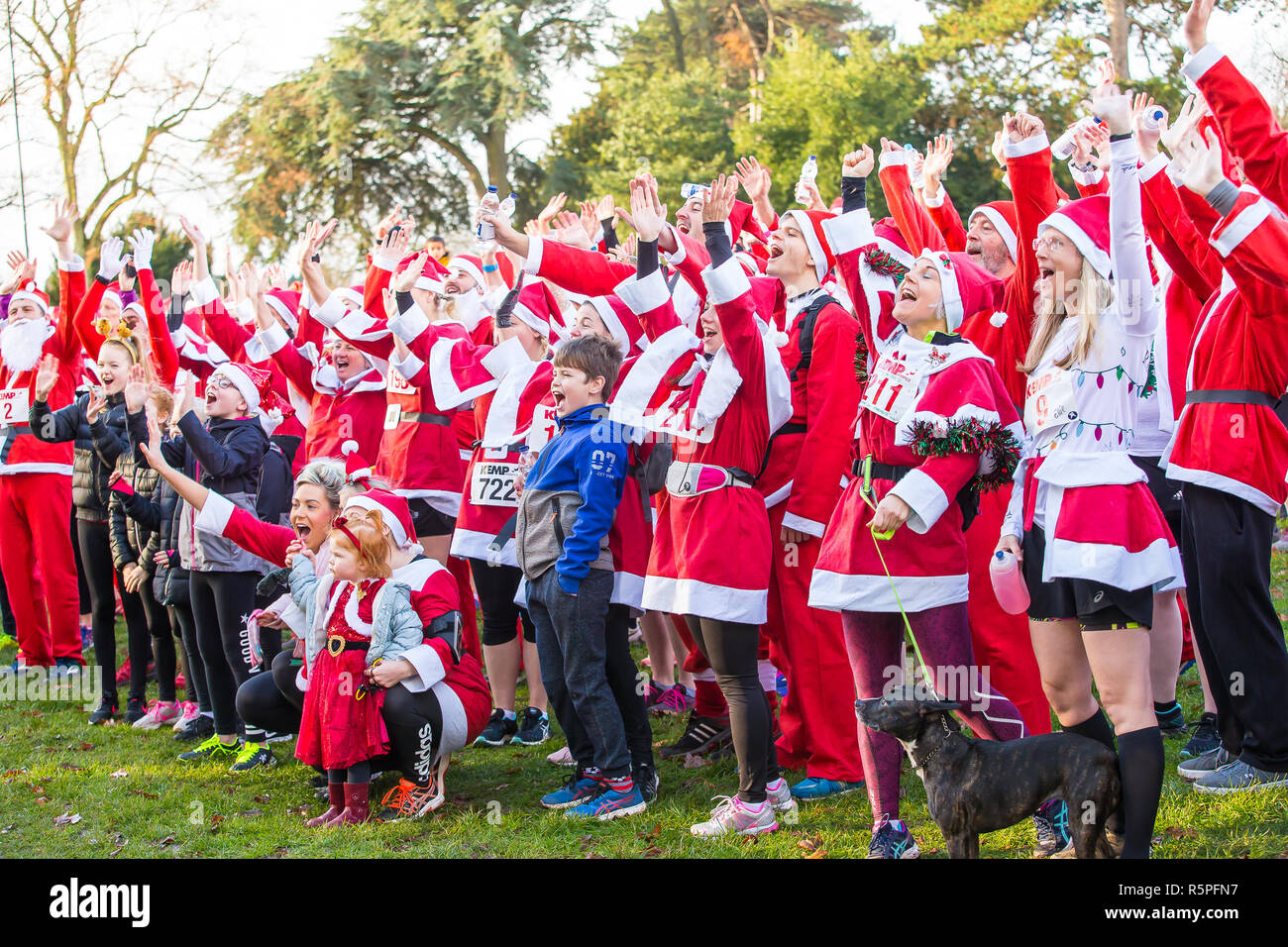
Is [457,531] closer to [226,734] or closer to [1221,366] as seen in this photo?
[226,734]

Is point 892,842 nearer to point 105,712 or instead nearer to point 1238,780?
point 1238,780

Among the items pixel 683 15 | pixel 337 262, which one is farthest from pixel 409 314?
pixel 683 15

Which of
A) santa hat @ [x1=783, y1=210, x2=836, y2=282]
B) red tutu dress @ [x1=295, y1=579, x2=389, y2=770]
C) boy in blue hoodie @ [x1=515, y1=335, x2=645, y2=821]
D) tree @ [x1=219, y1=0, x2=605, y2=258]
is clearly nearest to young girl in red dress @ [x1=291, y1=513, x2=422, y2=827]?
red tutu dress @ [x1=295, y1=579, x2=389, y2=770]

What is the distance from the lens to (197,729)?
250 inches

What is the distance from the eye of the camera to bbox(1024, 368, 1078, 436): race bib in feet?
11.9

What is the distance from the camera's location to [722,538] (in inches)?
172

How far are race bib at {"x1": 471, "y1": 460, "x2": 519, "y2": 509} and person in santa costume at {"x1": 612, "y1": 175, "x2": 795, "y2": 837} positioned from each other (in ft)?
4.11

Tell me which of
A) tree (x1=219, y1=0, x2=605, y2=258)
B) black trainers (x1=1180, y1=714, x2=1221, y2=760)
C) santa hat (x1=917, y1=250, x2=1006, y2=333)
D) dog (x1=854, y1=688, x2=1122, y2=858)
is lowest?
black trainers (x1=1180, y1=714, x2=1221, y2=760)

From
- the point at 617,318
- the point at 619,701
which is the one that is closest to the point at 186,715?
the point at 619,701

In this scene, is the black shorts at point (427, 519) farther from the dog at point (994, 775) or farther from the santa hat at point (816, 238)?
the dog at point (994, 775)

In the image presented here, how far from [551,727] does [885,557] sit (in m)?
2.94

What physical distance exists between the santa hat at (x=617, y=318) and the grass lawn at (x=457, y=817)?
192 cm

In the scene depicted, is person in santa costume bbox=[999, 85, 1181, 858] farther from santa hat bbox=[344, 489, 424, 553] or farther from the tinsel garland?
santa hat bbox=[344, 489, 424, 553]

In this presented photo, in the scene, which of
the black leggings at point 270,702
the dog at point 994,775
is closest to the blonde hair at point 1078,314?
the dog at point 994,775
